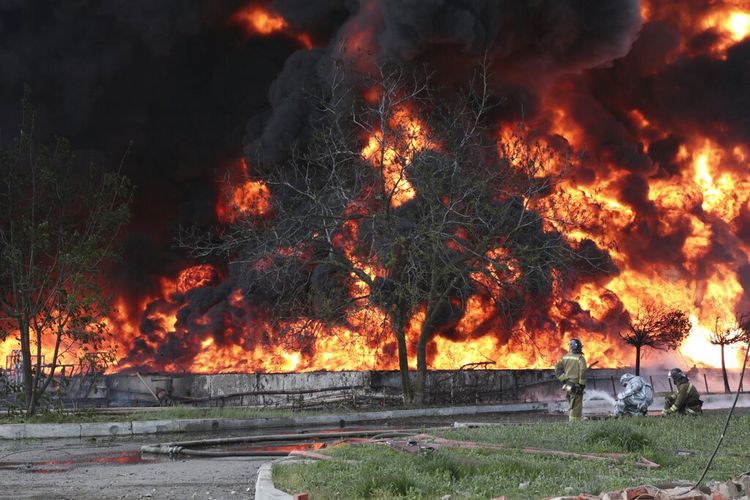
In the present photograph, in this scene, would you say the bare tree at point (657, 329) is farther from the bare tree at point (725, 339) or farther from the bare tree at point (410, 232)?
the bare tree at point (410, 232)

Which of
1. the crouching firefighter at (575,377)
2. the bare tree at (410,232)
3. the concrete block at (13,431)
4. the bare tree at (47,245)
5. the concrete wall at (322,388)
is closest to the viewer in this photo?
the crouching firefighter at (575,377)

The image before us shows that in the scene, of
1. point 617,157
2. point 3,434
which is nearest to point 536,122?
point 617,157

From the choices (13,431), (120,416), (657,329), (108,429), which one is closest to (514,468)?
(108,429)

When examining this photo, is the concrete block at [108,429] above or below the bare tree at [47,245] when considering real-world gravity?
below

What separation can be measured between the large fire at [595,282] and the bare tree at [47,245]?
24.9ft

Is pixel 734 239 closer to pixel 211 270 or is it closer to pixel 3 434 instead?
pixel 211 270

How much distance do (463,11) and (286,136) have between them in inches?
330

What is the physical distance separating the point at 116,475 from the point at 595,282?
29.3 meters

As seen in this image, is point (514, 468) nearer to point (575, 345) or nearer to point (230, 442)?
point (230, 442)

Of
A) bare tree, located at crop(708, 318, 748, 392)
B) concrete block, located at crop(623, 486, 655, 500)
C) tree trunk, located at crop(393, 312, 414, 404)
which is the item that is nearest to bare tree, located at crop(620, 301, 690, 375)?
bare tree, located at crop(708, 318, 748, 392)

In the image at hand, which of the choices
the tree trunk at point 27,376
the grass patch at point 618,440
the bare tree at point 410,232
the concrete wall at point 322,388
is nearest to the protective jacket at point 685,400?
the grass patch at point 618,440

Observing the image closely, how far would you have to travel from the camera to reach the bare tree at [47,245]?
1636 centimetres

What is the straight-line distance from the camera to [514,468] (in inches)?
265

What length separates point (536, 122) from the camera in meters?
38.1
